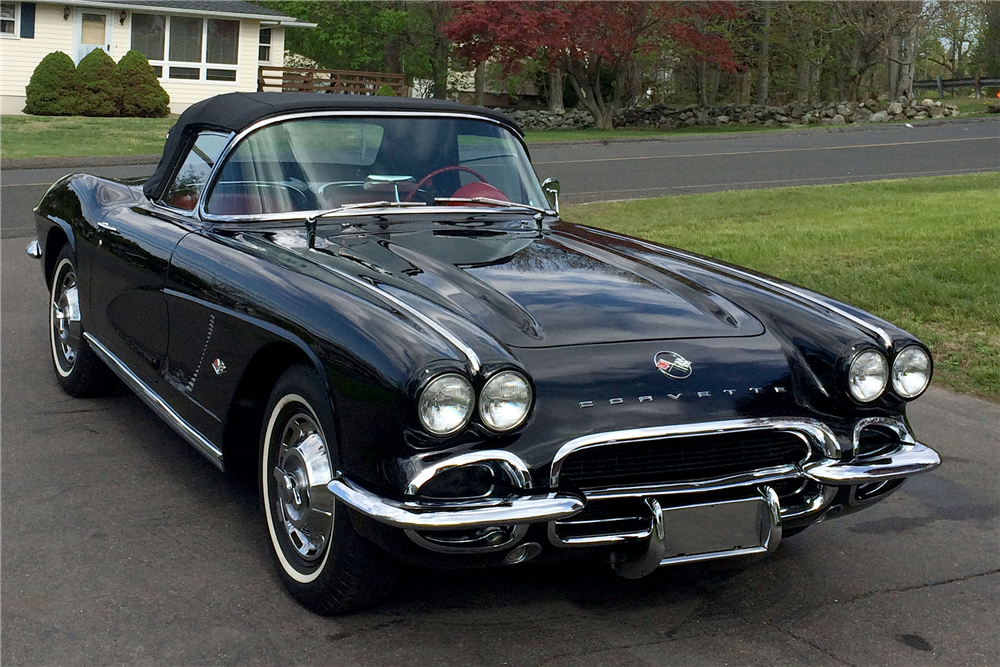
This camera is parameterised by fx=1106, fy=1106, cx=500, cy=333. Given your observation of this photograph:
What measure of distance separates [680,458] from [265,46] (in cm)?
3848

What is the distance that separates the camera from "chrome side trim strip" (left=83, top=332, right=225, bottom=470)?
3914mm

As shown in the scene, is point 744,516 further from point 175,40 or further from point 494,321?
point 175,40

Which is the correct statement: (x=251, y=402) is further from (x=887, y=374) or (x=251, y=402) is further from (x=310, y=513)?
(x=887, y=374)

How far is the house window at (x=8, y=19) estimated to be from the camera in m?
32.7

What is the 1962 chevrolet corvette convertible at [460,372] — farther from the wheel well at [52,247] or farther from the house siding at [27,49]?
the house siding at [27,49]

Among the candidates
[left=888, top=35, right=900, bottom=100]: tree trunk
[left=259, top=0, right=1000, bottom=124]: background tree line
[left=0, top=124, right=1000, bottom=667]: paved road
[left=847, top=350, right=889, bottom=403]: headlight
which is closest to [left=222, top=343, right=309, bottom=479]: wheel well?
[left=0, top=124, right=1000, bottom=667]: paved road

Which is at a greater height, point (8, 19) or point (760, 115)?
point (8, 19)

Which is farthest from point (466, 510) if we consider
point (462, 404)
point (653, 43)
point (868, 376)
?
point (653, 43)

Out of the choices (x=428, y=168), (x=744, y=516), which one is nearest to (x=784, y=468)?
(x=744, y=516)

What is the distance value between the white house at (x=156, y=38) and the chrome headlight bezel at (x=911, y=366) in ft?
106

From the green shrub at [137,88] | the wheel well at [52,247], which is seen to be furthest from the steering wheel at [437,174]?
the green shrub at [137,88]

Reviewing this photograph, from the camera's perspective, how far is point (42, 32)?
32.8 metres

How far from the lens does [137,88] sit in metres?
29.8

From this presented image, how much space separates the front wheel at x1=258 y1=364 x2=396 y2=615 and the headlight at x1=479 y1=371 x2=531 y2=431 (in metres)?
0.47
